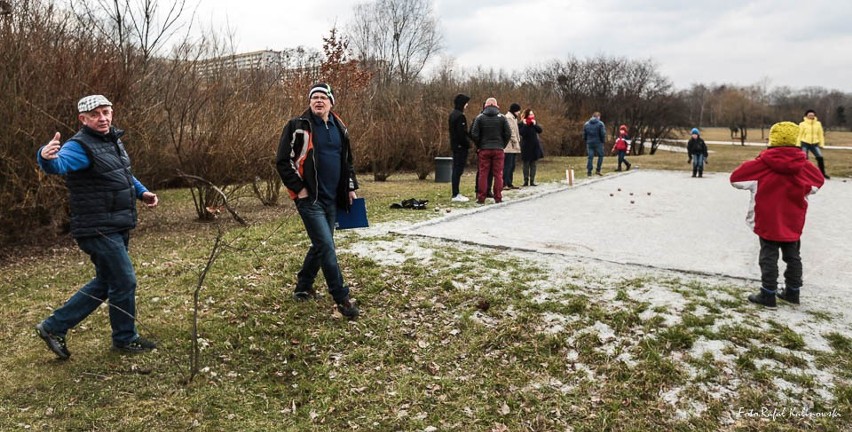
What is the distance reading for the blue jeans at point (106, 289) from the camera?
4.01 m

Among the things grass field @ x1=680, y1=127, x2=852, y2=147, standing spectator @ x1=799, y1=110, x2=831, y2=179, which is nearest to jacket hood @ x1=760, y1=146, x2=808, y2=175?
standing spectator @ x1=799, y1=110, x2=831, y2=179

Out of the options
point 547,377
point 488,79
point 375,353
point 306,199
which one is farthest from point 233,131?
point 488,79

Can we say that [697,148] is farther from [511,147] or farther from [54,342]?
[54,342]

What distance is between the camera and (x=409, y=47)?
4659cm

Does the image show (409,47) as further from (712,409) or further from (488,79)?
(712,409)

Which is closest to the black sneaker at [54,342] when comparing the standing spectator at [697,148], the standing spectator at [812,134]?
the standing spectator at [697,148]

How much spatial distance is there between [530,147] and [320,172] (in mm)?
9757

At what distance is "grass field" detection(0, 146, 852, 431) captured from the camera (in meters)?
3.57

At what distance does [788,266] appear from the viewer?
4.90 m

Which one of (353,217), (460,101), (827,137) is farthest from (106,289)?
(827,137)

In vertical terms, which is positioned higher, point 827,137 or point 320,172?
point 320,172

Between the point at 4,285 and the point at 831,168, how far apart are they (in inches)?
890

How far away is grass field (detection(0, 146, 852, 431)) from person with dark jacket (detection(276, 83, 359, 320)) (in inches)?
23.4

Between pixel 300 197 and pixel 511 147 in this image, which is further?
pixel 511 147
